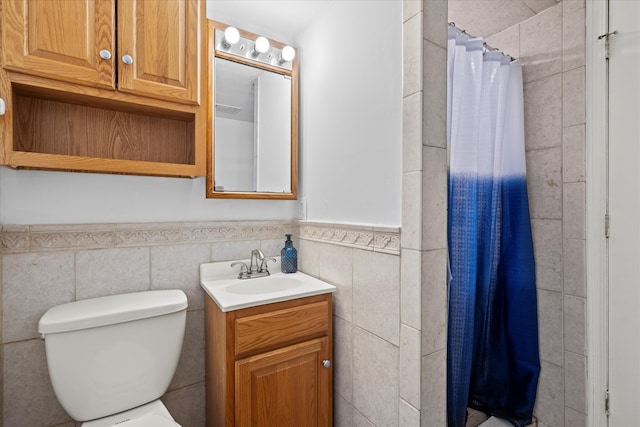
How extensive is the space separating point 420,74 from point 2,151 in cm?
138

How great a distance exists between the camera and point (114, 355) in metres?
1.05

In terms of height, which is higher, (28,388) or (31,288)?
(31,288)

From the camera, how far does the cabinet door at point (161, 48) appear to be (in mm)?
1091

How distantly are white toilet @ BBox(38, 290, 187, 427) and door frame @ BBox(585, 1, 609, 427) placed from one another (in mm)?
1796

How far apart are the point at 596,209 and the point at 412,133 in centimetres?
101

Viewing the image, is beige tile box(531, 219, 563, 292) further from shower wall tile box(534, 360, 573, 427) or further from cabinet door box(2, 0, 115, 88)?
cabinet door box(2, 0, 115, 88)

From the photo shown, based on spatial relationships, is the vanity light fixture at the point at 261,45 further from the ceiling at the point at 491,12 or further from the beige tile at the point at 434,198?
the beige tile at the point at 434,198

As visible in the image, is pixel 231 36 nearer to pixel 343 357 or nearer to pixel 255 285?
pixel 255 285

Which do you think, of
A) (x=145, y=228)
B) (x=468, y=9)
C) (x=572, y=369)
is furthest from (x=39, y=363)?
(x=468, y=9)

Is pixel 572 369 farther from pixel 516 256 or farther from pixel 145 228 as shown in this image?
pixel 145 228

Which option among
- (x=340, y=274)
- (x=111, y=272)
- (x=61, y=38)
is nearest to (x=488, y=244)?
(x=340, y=274)

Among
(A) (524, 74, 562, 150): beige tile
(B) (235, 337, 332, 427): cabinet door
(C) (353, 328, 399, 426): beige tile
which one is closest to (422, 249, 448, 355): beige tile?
(C) (353, 328, 399, 426): beige tile

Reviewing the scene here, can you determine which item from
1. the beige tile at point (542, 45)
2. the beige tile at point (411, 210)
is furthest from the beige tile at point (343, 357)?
the beige tile at point (542, 45)

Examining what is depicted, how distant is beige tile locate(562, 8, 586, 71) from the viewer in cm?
140
